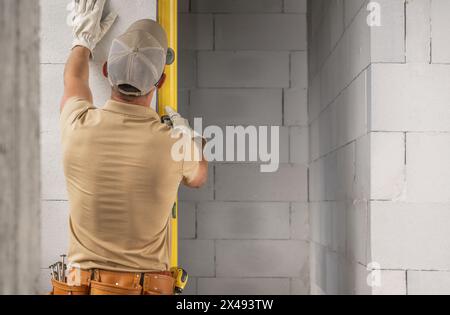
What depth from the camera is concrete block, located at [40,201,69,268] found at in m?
2.59

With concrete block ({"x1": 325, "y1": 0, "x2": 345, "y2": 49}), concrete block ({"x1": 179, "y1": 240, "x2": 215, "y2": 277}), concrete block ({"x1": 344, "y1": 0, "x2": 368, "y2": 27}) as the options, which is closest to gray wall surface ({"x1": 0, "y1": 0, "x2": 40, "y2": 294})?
concrete block ({"x1": 344, "y1": 0, "x2": 368, "y2": 27})

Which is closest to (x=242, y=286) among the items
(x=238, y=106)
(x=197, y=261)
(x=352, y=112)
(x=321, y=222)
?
(x=197, y=261)

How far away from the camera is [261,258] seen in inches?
177

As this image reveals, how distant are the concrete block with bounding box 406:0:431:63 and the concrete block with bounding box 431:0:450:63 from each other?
0.07ft

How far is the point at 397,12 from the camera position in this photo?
2.45 m

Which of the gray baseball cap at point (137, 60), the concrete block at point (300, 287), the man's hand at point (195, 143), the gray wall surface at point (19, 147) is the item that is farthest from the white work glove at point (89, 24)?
the concrete block at point (300, 287)

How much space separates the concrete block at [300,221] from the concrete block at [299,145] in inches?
13.9

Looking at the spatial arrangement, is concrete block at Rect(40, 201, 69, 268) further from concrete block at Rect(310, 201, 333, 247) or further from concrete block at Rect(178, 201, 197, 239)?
concrete block at Rect(178, 201, 197, 239)

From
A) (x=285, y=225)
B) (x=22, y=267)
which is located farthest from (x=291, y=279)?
(x=22, y=267)

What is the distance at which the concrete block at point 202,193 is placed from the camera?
179 inches

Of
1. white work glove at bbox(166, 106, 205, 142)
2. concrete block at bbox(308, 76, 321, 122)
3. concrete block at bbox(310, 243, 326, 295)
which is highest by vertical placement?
concrete block at bbox(308, 76, 321, 122)

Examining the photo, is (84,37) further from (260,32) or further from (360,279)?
(260,32)

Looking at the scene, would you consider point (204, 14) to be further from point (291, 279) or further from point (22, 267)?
point (22, 267)

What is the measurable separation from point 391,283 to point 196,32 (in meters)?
2.82
